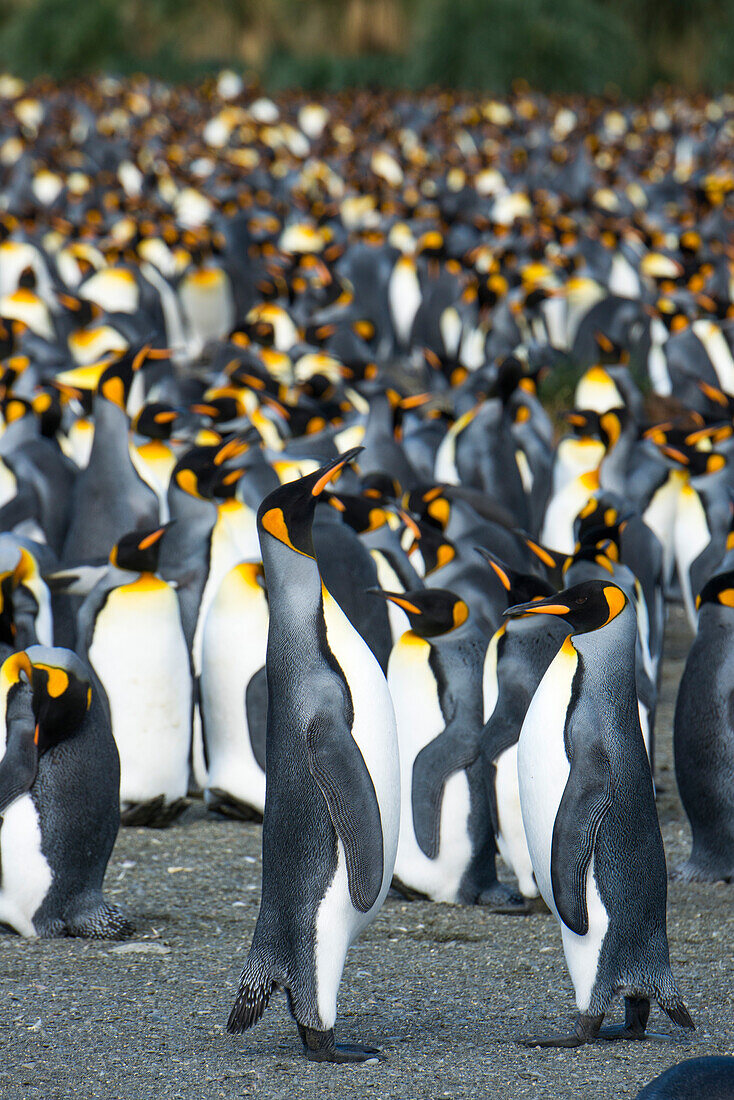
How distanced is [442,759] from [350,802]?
4.02 ft

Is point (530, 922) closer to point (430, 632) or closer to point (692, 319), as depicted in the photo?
point (430, 632)

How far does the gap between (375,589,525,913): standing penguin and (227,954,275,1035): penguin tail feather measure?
3.80 ft

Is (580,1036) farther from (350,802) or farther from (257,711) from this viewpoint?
(257,711)

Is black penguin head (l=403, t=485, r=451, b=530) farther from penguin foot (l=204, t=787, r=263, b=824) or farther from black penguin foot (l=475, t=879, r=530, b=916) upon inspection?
black penguin foot (l=475, t=879, r=530, b=916)

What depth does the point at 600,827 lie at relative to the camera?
2992 millimetres

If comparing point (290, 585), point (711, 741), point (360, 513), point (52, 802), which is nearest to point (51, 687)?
point (52, 802)

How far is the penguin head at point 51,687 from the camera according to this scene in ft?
11.9

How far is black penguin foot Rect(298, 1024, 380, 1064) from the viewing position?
114 inches

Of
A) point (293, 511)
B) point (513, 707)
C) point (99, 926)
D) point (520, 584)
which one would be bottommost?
point (99, 926)

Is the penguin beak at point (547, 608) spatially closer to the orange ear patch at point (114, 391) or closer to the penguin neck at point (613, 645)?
the penguin neck at point (613, 645)

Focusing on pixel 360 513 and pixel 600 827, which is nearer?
pixel 600 827

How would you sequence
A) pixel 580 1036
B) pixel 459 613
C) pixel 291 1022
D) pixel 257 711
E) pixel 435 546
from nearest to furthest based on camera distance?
pixel 580 1036, pixel 291 1022, pixel 459 613, pixel 257 711, pixel 435 546

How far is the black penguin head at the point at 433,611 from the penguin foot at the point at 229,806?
98 cm

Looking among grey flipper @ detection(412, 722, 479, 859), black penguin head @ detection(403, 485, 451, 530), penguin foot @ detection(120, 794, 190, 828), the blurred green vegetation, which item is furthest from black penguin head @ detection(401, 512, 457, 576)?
the blurred green vegetation
